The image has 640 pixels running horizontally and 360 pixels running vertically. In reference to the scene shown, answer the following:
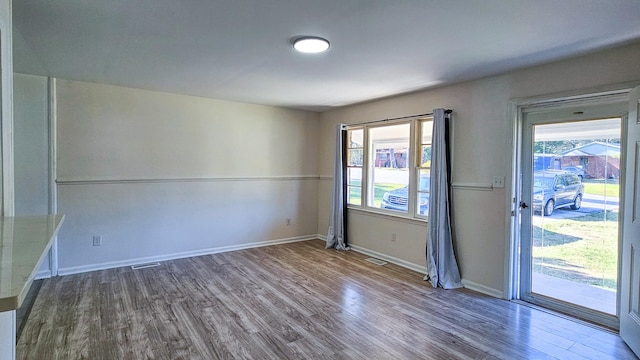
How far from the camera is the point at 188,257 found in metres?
4.81

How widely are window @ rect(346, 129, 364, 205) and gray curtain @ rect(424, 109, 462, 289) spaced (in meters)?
1.52

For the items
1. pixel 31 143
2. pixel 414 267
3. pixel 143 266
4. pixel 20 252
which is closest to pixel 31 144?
pixel 31 143

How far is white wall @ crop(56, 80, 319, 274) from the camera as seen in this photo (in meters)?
4.08

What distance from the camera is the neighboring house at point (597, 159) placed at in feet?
9.32

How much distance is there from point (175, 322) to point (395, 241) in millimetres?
2874

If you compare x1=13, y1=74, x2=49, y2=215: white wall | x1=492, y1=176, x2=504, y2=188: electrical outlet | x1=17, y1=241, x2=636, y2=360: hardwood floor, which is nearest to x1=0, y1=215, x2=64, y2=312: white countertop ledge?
x1=17, y1=241, x2=636, y2=360: hardwood floor

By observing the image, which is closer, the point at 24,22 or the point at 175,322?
the point at 24,22

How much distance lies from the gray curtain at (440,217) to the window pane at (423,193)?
32cm

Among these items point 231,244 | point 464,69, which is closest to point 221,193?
point 231,244

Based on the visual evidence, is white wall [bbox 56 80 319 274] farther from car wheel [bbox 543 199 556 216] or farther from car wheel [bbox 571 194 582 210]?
car wheel [bbox 571 194 582 210]

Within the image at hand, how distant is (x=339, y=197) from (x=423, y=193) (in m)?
1.45

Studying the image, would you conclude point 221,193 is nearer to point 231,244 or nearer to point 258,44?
point 231,244

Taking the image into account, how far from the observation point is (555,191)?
323 centimetres

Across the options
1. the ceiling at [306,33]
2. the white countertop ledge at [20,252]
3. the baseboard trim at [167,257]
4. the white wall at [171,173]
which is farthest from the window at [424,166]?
the white countertop ledge at [20,252]
